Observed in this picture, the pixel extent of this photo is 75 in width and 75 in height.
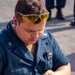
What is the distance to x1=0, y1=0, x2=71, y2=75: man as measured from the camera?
7.61 ft

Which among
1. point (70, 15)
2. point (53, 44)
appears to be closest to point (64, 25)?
point (70, 15)

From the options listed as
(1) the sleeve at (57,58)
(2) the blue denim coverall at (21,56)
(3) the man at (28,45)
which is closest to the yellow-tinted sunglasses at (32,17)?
(3) the man at (28,45)

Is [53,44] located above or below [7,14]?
above

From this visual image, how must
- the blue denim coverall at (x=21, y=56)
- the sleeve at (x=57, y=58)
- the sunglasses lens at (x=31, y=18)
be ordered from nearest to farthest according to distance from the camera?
1. the sunglasses lens at (x=31, y=18)
2. the blue denim coverall at (x=21, y=56)
3. the sleeve at (x=57, y=58)

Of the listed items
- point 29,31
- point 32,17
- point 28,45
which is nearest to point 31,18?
point 32,17

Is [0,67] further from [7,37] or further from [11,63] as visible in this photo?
[7,37]

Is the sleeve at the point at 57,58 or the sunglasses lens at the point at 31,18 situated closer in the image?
the sunglasses lens at the point at 31,18

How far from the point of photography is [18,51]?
2520 millimetres

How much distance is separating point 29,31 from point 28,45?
24cm

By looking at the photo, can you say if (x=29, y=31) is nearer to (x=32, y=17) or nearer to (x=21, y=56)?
(x=32, y=17)

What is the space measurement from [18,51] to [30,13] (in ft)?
1.25

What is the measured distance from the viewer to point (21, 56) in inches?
99.4

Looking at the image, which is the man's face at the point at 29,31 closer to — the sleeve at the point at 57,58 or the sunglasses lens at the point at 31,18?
the sunglasses lens at the point at 31,18

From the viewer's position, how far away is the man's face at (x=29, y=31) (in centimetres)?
237
